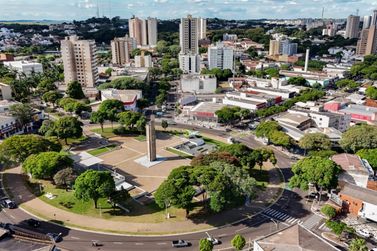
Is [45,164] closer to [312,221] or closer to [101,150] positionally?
[101,150]

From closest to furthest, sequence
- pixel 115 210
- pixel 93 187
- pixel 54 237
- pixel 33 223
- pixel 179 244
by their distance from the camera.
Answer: pixel 179 244
pixel 54 237
pixel 33 223
pixel 93 187
pixel 115 210

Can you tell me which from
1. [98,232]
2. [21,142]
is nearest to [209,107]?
[21,142]

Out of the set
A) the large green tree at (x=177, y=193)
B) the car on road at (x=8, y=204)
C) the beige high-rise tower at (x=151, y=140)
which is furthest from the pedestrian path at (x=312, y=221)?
the car on road at (x=8, y=204)

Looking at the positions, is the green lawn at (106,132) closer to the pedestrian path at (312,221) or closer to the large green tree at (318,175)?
the large green tree at (318,175)

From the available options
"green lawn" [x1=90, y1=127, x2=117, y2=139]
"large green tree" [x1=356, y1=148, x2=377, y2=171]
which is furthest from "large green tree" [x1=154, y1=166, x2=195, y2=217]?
"green lawn" [x1=90, y1=127, x2=117, y2=139]

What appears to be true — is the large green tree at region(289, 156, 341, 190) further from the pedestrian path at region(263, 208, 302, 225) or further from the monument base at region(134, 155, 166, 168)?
the monument base at region(134, 155, 166, 168)

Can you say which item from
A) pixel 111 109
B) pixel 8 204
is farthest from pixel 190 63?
pixel 8 204
